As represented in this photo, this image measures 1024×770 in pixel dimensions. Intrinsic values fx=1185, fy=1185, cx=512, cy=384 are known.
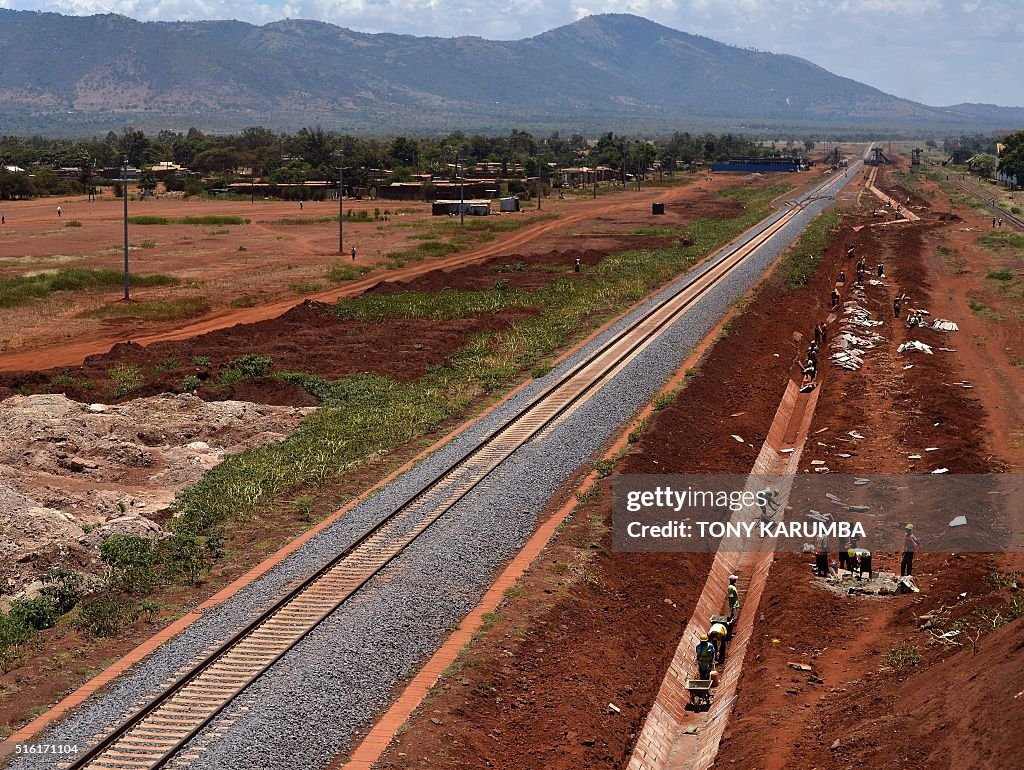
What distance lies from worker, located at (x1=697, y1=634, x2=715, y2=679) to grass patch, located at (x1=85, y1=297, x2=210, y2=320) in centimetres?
3860

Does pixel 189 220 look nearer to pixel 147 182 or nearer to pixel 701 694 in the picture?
pixel 147 182

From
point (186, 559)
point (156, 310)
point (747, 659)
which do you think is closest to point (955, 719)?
point (747, 659)

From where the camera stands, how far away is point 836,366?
4388cm

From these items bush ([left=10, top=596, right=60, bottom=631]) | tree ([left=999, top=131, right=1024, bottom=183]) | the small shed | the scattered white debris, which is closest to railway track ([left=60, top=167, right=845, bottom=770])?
bush ([left=10, top=596, right=60, bottom=631])

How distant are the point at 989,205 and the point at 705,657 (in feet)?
382

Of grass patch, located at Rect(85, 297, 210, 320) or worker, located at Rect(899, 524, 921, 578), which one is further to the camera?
grass patch, located at Rect(85, 297, 210, 320)

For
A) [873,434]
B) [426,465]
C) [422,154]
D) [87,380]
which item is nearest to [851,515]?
[873,434]

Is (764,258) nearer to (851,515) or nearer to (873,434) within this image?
(873,434)

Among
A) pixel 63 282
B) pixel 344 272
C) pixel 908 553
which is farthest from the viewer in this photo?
pixel 344 272

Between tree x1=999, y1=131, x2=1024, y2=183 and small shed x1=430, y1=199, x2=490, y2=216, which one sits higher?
tree x1=999, y1=131, x2=1024, y2=183

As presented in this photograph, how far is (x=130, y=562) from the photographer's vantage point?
2209cm

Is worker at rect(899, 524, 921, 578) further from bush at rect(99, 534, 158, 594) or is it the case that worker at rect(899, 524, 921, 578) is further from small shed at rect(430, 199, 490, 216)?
small shed at rect(430, 199, 490, 216)

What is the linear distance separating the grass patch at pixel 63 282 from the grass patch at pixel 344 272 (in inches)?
334

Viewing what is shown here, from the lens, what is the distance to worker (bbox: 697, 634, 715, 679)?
2053 cm
